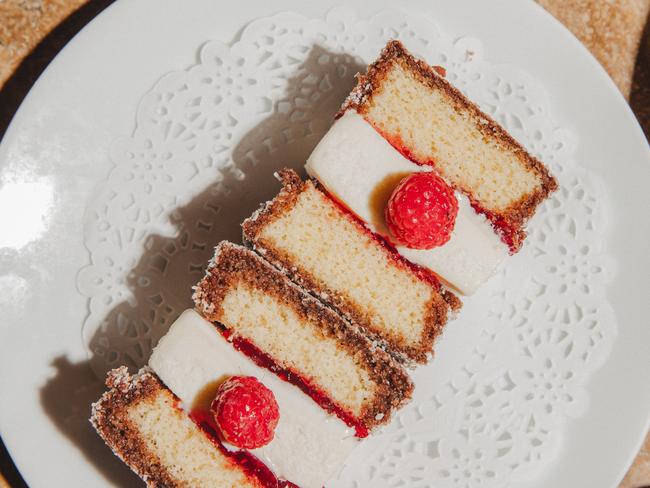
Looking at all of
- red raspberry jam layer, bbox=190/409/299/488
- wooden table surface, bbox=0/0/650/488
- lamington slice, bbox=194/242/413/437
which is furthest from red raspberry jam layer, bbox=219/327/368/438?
wooden table surface, bbox=0/0/650/488

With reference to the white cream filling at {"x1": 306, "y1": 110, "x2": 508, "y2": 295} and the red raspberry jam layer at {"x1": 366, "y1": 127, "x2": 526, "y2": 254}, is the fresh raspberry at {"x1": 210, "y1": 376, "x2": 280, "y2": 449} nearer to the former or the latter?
the white cream filling at {"x1": 306, "y1": 110, "x2": 508, "y2": 295}

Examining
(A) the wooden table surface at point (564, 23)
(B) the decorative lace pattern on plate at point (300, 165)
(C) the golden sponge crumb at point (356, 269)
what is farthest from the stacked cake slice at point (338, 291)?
(A) the wooden table surface at point (564, 23)

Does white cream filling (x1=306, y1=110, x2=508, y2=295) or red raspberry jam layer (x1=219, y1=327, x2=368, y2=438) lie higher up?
white cream filling (x1=306, y1=110, x2=508, y2=295)

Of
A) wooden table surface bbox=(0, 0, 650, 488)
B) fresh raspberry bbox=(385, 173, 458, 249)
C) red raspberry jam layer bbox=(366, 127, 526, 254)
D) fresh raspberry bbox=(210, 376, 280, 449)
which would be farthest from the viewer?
wooden table surface bbox=(0, 0, 650, 488)

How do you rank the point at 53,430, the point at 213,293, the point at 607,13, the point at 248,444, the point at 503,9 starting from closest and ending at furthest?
the point at 248,444, the point at 213,293, the point at 53,430, the point at 503,9, the point at 607,13

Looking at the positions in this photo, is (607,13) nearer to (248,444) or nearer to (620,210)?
(620,210)

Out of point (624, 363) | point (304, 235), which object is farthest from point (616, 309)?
point (304, 235)

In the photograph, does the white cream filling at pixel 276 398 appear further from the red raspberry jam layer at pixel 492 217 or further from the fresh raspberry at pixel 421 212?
the red raspberry jam layer at pixel 492 217

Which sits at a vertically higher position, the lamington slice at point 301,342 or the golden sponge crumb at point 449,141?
the golden sponge crumb at point 449,141
